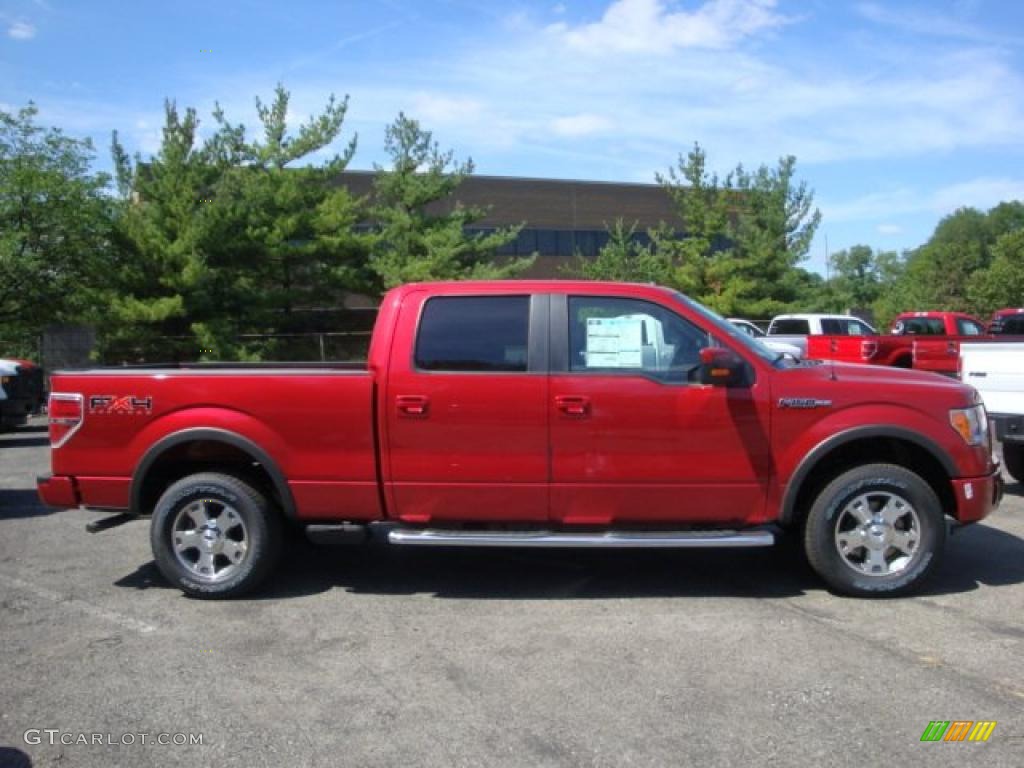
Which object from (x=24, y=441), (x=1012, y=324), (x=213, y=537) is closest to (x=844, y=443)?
(x=213, y=537)

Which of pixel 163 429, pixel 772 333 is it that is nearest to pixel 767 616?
pixel 163 429

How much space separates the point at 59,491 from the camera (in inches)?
219

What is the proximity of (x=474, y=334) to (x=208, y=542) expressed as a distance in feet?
6.95

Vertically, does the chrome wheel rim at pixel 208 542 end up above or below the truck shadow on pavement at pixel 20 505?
above

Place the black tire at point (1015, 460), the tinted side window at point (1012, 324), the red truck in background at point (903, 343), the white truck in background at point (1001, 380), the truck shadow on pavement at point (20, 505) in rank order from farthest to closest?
1. the tinted side window at point (1012, 324)
2. the red truck in background at point (903, 343)
3. the black tire at point (1015, 460)
4. the truck shadow on pavement at point (20, 505)
5. the white truck in background at point (1001, 380)

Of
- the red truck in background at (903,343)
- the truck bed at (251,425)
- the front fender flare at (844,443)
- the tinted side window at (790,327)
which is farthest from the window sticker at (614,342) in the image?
the tinted side window at (790,327)

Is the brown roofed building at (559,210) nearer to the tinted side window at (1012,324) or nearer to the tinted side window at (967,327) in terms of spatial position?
the tinted side window at (1012,324)

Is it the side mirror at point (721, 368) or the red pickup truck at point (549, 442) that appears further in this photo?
the red pickup truck at point (549, 442)

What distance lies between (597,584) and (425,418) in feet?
5.30

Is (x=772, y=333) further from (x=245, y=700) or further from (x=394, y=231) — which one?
(x=245, y=700)

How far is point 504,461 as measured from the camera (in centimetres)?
526

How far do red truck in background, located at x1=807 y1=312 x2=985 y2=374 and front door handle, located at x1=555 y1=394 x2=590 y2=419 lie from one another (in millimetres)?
9812

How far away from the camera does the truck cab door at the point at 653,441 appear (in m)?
5.19

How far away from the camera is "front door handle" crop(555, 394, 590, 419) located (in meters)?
5.20
